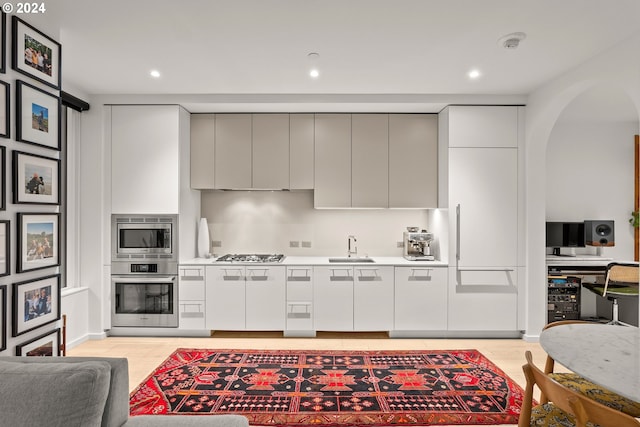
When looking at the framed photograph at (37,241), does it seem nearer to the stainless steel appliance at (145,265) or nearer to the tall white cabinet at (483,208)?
the stainless steel appliance at (145,265)

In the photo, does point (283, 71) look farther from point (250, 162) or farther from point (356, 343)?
point (356, 343)

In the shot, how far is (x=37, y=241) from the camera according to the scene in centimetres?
241

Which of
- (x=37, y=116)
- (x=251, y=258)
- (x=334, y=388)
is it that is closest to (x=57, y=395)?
(x=37, y=116)

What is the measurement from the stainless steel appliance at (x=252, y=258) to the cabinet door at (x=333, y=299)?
567mm

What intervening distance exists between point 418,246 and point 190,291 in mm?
2722

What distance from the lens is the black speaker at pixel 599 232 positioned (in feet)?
16.4

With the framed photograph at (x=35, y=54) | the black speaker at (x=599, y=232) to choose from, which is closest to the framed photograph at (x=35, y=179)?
the framed photograph at (x=35, y=54)

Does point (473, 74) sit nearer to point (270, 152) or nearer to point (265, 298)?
point (270, 152)

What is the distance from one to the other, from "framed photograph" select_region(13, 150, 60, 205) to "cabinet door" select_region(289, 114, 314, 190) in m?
2.46

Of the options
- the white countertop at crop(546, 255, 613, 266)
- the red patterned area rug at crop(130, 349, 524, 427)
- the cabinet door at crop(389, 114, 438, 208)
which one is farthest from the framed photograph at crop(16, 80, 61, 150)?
the white countertop at crop(546, 255, 613, 266)

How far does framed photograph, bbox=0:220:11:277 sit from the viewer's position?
2.16 m

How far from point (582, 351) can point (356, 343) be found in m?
2.64

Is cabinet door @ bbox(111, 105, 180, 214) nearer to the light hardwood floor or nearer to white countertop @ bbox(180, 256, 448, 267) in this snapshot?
white countertop @ bbox(180, 256, 448, 267)

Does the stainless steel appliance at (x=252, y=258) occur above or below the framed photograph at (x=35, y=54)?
below
